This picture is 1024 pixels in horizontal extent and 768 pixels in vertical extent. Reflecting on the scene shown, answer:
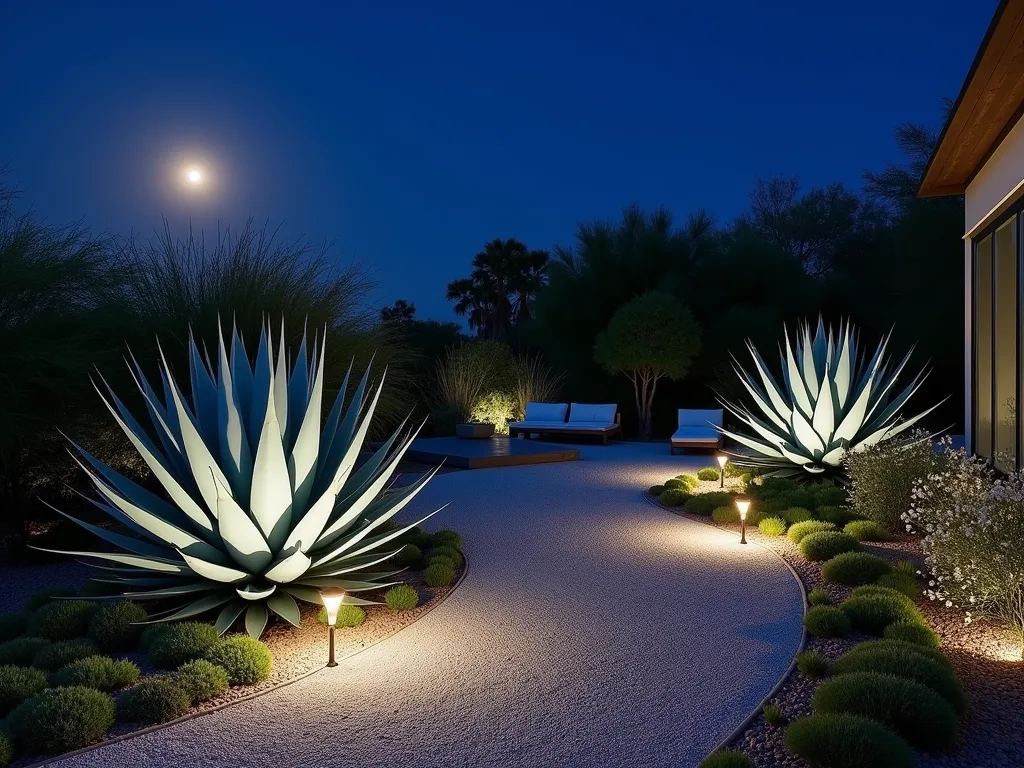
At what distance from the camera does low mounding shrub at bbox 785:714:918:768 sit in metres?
2.37

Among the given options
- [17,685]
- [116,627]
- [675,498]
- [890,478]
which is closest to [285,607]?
[116,627]

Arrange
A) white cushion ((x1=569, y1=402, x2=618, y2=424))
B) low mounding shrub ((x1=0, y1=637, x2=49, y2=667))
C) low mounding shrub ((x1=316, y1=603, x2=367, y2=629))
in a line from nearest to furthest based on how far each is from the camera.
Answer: low mounding shrub ((x1=0, y1=637, x2=49, y2=667)) → low mounding shrub ((x1=316, y1=603, x2=367, y2=629)) → white cushion ((x1=569, y1=402, x2=618, y2=424))

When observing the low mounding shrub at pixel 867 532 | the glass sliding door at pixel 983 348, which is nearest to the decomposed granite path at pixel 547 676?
the low mounding shrub at pixel 867 532

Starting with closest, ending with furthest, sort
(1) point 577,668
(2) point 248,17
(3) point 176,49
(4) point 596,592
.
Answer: (1) point 577,668 < (4) point 596,592 < (3) point 176,49 < (2) point 248,17

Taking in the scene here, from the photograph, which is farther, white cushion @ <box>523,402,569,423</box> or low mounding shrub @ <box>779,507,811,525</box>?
white cushion @ <box>523,402,569,423</box>

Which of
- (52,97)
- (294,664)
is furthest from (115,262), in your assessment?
(52,97)

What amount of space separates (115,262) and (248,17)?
717 inches

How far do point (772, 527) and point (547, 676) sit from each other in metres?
3.52

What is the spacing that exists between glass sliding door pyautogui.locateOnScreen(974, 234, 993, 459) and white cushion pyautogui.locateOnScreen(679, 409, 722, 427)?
5.66m

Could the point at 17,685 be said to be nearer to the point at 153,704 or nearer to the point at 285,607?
the point at 153,704

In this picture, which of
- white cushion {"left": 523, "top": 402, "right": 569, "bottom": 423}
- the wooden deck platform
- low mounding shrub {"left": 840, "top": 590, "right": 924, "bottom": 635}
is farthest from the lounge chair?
low mounding shrub {"left": 840, "top": 590, "right": 924, "bottom": 635}

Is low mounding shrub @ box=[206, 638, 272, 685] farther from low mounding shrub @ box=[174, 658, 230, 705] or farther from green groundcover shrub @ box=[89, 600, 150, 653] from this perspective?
green groundcover shrub @ box=[89, 600, 150, 653]

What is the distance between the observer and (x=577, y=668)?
3488mm

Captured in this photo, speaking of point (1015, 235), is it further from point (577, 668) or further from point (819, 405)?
point (577, 668)
